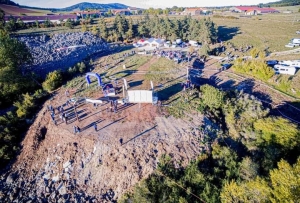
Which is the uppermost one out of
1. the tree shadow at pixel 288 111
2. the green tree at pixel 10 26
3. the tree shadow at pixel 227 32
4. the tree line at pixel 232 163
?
the green tree at pixel 10 26

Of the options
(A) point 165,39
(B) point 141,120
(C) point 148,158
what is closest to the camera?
(C) point 148,158

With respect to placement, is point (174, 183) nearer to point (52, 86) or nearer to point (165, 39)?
point (52, 86)

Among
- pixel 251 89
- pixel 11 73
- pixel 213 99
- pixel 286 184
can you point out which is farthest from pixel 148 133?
pixel 11 73

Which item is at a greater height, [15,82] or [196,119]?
[15,82]

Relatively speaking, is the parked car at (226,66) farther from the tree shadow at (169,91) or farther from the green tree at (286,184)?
the green tree at (286,184)

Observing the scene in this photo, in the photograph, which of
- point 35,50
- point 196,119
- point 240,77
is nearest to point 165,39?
point 240,77

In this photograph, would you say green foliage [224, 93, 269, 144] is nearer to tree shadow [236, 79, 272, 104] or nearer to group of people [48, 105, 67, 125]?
tree shadow [236, 79, 272, 104]

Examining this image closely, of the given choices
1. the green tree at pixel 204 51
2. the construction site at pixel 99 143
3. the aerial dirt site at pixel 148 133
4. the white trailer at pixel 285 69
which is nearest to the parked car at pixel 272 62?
the aerial dirt site at pixel 148 133

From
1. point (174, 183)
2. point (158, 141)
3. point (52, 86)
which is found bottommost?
point (174, 183)
